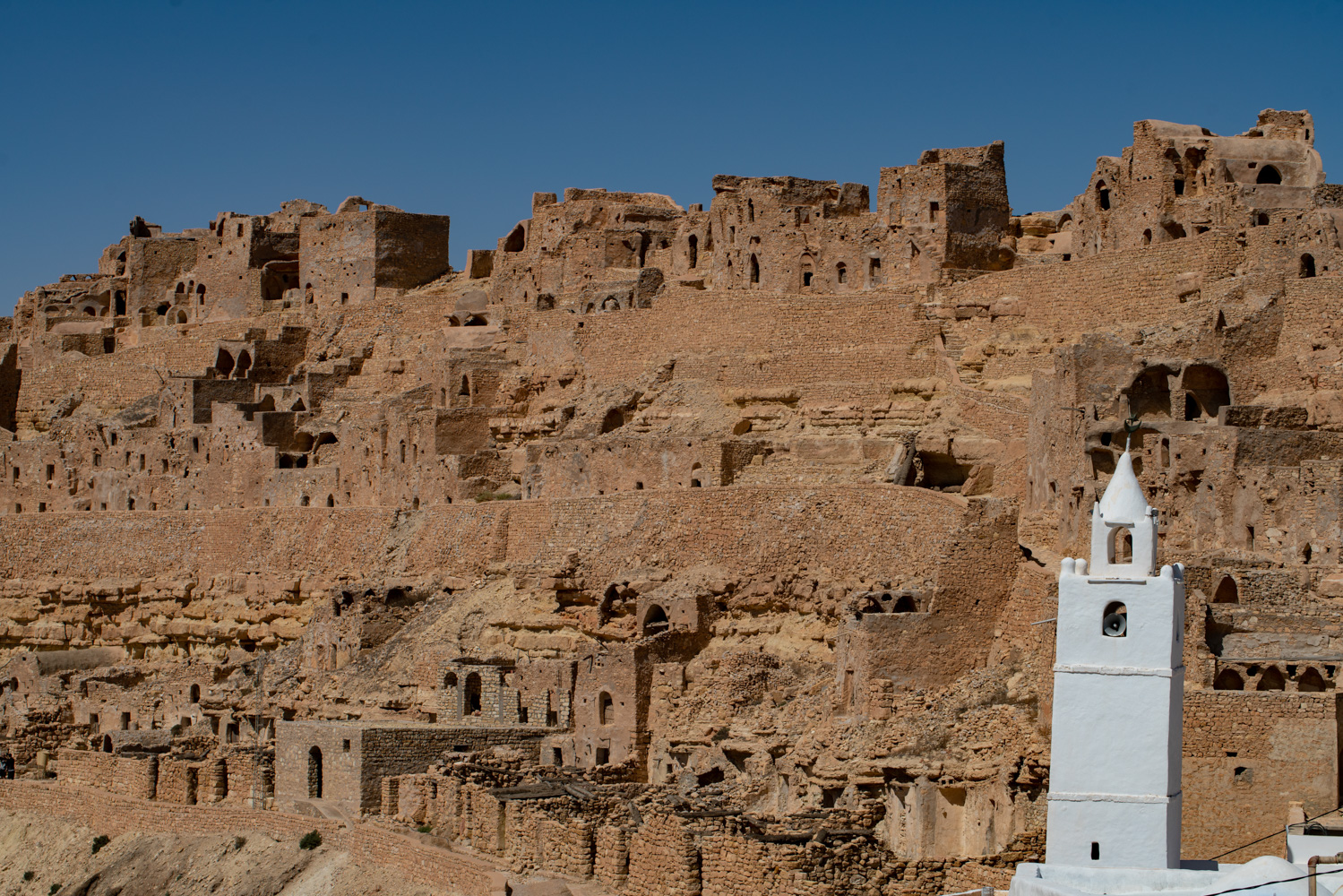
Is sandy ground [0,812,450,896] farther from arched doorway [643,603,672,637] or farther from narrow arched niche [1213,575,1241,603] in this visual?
narrow arched niche [1213,575,1241,603]

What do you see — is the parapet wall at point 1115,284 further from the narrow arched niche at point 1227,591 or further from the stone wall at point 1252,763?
the stone wall at point 1252,763

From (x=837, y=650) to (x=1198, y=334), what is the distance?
31.8ft

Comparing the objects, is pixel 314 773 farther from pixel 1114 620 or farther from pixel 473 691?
pixel 1114 620

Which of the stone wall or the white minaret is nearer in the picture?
the white minaret

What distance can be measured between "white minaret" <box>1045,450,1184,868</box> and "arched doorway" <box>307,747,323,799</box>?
49.6ft

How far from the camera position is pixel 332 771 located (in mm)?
33969

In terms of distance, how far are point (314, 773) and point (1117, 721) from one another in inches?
628

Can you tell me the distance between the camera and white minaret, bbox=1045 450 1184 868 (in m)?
21.7

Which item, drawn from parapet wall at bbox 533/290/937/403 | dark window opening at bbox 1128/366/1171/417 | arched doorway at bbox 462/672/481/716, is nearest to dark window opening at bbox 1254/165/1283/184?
parapet wall at bbox 533/290/937/403

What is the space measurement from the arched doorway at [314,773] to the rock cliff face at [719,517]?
0.23 feet

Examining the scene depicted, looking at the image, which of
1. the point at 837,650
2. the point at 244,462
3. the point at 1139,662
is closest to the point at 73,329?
the point at 244,462

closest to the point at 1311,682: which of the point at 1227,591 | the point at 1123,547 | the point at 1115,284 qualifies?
the point at 1227,591

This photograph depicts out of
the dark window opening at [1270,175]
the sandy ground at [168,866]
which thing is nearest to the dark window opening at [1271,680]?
the sandy ground at [168,866]

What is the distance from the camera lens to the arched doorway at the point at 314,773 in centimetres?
3419
